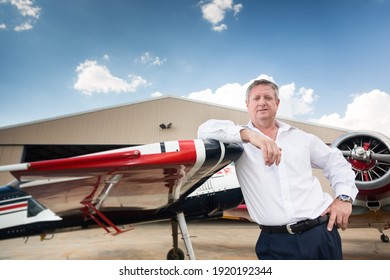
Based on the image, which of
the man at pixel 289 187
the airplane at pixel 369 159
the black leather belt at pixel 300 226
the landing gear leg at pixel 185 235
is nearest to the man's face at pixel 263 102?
the man at pixel 289 187

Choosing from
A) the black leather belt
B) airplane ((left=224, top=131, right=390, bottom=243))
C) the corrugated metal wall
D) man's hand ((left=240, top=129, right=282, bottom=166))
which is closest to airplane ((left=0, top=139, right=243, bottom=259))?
man's hand ((left=240, top=129, right=282, bottom=166))

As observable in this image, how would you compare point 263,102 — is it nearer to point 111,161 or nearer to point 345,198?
point 345,198

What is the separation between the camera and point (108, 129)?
Answer: 14.0 ft

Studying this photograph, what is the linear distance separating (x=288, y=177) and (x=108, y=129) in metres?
3.92

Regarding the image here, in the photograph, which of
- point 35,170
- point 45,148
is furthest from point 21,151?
point 35,170

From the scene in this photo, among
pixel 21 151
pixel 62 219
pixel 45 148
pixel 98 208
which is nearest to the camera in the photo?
pixel 98 208

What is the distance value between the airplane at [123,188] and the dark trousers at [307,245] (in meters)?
0.38

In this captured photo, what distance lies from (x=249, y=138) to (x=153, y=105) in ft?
14.7

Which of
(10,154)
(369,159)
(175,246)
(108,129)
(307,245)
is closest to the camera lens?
(307,245)

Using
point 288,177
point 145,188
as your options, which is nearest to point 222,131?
point 288,177

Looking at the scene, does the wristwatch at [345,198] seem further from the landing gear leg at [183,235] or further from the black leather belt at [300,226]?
the landing gear leg at [183,235]

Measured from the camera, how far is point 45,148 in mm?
4016

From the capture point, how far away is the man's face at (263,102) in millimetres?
978
